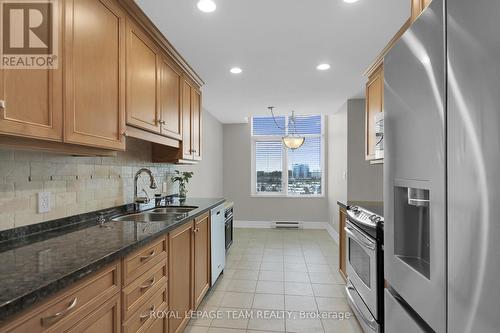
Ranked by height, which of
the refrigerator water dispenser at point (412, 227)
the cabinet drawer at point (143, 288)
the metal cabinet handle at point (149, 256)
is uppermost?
the refrigerator water dispenser at point (412, 227)

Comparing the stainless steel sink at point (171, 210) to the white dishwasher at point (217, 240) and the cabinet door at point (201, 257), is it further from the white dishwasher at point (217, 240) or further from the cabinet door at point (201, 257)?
the white dishwasher at point (217, 240)

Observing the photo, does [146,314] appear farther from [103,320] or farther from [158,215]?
[158,215]

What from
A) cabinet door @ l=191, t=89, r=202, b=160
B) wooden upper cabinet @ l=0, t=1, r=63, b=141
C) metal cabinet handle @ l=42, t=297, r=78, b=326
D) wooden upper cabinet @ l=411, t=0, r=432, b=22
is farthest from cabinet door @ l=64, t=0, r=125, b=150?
wooden upper cabinet @ l=411, t=0, r=432, b=22

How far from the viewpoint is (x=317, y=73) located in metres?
3.26

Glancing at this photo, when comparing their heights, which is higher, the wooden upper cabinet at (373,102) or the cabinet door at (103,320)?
the wooden upper cabinet at (373,102)

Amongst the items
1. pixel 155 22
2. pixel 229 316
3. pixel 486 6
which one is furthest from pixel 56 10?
pixel 229 316

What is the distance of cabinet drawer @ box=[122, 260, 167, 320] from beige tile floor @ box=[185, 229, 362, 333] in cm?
85

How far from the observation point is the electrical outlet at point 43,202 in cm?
154

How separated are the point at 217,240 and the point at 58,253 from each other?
210 cm

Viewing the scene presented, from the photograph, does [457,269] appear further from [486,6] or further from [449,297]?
[486,6]

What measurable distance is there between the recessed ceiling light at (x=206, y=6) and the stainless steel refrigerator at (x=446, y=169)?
135 centimetres

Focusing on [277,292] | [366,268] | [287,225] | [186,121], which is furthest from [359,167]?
[186,121]

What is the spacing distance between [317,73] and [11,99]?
116 inches

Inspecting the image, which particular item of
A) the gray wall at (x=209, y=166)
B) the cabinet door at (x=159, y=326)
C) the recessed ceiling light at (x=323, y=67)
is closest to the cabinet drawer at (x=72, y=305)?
the cabinet door at (x=159, y=326)
